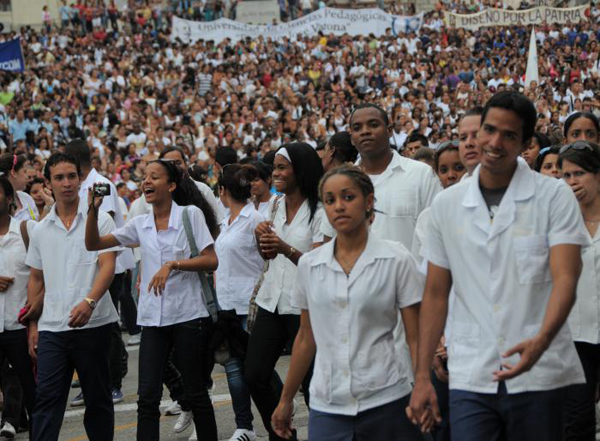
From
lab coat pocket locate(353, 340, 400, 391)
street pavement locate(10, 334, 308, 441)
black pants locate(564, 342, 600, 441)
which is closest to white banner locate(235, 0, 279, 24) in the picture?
street pavement locate(10, 334, 308, 441)

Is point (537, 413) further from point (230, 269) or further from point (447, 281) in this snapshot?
point (230, 269)

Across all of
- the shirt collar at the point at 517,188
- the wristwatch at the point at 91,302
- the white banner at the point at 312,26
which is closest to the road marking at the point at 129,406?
the wristwatch at the point at 91,302

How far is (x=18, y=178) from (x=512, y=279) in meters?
5.75

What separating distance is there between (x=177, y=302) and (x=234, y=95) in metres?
20.0

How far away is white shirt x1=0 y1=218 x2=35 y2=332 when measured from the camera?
757 cm

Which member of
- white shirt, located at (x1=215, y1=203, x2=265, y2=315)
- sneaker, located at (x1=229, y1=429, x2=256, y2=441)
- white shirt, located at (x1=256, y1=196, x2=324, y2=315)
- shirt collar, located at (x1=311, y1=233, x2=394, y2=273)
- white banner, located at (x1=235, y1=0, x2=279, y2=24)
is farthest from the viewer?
white banner, located at (x1=235, y1=0, x2=279, y2=24)

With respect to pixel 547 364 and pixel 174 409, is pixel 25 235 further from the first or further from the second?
pixel 547 364

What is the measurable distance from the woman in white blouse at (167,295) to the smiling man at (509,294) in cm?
271

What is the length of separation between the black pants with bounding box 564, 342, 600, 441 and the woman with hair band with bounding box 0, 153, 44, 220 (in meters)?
4.78

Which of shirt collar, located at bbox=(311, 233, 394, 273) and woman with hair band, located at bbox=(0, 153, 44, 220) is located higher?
shirt collar, located at bbox=(311, 233, 394, 273)

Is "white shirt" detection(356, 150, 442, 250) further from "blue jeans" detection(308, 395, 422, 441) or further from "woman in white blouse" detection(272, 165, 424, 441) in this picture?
"blue jeans" detection(308, 395, 422, 441)

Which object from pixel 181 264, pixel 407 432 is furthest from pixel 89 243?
pixel 407 432

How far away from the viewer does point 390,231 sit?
6.00 metres

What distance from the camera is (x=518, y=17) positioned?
3472cm
